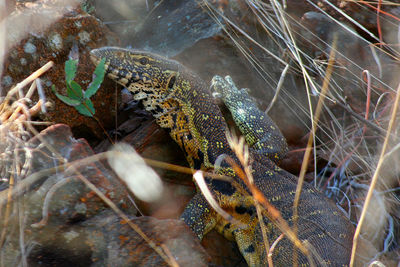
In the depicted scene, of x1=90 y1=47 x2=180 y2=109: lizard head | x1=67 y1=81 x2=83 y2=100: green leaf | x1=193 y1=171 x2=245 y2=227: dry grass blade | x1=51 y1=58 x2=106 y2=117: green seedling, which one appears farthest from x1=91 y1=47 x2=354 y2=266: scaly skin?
x1=193 y1=171 x2=245 y2=227: dry grass blade

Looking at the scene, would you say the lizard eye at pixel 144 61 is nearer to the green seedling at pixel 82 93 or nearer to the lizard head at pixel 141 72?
the lizard head at pixel 141 72

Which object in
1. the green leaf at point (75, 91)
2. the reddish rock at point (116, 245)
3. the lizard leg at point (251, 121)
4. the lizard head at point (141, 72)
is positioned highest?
the green leaf at point (75, 91)

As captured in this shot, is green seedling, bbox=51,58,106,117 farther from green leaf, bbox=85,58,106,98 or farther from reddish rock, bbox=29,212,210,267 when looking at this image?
reddish rock, bbox=29,212,210,267

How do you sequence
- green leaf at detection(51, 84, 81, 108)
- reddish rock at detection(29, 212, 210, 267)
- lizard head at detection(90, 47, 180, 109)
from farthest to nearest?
1. lizard head at detection(90, 47, 180, 109)
2. green leaf at detection(51, 84, 81, 108)
3. reddish rock at detection(29, 212, 210, 267)

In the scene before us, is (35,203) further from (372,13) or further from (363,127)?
(372,13)

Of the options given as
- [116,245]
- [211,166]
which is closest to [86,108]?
[211,166]

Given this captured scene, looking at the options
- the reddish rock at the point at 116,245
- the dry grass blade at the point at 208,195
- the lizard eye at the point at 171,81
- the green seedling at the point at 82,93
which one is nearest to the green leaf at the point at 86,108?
the green seedling at the point at 82,93

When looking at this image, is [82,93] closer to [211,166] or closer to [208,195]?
[211,166]
